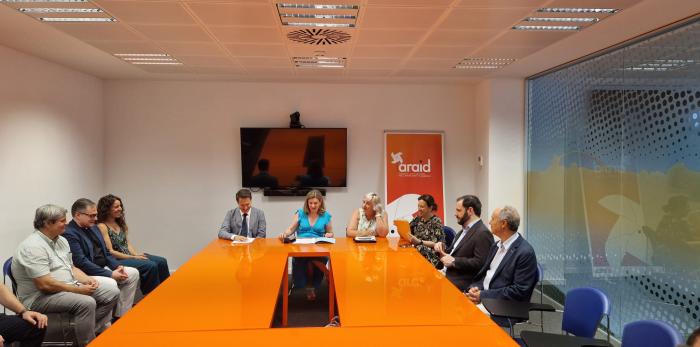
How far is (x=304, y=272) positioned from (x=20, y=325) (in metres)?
2.96

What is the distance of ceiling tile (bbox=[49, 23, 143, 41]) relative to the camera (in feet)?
13.4

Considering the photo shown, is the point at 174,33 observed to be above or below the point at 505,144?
above

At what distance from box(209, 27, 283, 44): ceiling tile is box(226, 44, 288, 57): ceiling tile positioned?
8.3 inches

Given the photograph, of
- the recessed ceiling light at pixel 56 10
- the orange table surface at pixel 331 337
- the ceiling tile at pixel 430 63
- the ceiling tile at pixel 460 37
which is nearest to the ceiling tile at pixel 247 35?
the recessed ceiling light at pixel 56 10

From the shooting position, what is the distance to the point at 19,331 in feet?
10.7

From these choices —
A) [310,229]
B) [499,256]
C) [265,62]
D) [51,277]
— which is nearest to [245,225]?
[310,229]

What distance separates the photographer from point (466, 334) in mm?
2393

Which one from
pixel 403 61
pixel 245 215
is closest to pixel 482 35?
pixel 403 61

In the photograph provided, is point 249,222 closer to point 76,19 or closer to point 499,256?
point 76,19

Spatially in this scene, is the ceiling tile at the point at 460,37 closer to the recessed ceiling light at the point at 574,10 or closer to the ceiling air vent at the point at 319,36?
the recessed ceiling light at the point at 574,10

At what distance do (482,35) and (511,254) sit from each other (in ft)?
6.58

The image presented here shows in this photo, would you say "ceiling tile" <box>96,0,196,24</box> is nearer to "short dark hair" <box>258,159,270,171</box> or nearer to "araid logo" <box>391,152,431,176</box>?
"short dark hair" <box>258,159,270,171</box>

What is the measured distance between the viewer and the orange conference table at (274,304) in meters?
2.35

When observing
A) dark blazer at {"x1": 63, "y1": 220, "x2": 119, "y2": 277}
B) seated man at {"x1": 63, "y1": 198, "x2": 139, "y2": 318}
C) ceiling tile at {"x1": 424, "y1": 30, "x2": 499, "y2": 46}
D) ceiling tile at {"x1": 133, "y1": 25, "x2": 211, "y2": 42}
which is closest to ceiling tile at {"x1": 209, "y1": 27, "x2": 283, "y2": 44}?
ceiling tile at {"x1": 133, "y1": 25, "x2": 211, "y2": 42}
